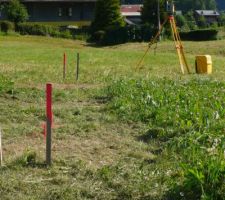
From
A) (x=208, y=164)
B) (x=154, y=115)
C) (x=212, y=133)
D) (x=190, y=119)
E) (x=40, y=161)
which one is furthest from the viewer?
(x=154, y=115)

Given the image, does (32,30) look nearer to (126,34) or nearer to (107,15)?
(107,15)

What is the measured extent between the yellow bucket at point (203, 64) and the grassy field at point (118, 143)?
6273 mm

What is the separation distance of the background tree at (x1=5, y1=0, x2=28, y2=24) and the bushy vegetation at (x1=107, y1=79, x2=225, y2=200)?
48.7 m

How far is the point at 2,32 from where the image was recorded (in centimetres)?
5491

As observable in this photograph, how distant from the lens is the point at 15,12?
59.5 meters

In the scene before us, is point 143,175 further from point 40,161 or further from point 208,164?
point 40,161

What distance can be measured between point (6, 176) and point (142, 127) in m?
2.98

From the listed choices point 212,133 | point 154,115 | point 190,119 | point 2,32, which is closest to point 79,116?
point 154,115

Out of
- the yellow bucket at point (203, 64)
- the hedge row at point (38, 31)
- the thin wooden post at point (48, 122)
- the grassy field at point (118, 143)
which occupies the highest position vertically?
the thin wooden post at point (48, 122)

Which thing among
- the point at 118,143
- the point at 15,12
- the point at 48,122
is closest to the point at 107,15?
the point at 15,12

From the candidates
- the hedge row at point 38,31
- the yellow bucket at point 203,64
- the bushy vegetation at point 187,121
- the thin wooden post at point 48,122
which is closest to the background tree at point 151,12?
the hedge row at point 38,31

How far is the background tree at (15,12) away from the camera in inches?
2339

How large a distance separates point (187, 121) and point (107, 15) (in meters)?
50.7

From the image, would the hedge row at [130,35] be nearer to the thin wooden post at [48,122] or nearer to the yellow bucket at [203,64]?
the yellow bucket at [203,64]
